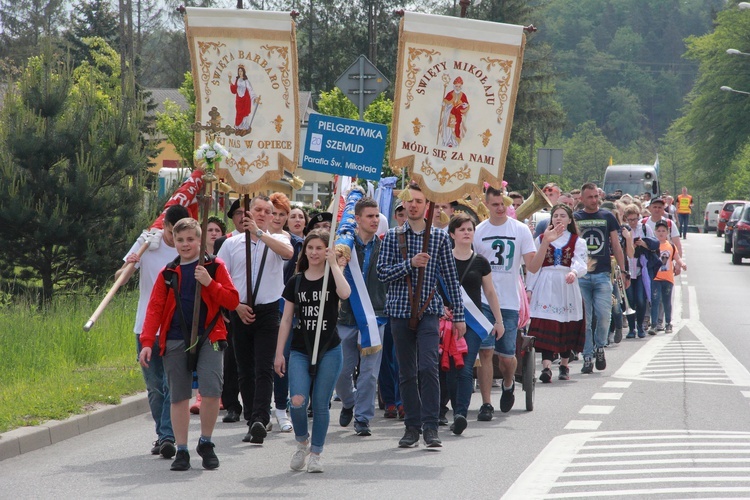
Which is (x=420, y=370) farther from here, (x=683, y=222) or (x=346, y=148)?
(x=683, y=222)

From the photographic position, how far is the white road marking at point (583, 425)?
9828 mm

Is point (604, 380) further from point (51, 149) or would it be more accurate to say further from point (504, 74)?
point (51, 149)

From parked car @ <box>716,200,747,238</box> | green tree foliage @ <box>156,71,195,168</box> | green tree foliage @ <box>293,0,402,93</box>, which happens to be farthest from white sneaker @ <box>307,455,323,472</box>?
green tree foliage @ <box>293,0,402,93</box>

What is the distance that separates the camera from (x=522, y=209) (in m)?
13.2

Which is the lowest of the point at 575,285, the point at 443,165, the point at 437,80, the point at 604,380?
the point at 604,380

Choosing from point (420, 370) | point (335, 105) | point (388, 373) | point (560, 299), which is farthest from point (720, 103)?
point (420, 370)

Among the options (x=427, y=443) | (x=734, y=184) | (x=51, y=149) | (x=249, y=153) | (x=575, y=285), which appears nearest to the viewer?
(x=427, y=443)

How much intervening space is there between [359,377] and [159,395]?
6.11 feet

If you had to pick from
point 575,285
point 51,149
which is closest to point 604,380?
point 575,285

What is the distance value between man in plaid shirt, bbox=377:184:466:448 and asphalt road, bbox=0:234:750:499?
0.90ft

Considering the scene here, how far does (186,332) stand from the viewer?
8016 millimetres

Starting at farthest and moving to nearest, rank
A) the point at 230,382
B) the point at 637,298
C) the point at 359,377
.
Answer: the point at 637,298
the point at 230,382
the point at 359,377

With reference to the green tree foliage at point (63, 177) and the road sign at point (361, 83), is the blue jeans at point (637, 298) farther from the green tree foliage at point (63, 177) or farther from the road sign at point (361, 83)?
the green tree foliage at point (63, 177)

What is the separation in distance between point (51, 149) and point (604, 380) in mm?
8222
